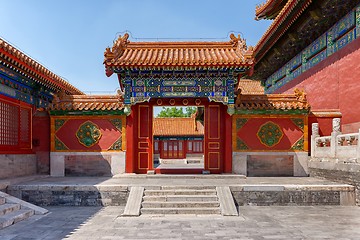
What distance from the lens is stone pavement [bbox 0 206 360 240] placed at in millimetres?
6324

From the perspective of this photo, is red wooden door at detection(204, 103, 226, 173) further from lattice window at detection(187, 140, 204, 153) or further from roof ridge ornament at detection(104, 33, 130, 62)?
lattice window at detection(187, 140, 204, 153)

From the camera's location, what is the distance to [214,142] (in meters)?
12.6

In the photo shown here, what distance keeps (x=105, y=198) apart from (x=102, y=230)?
104 inches

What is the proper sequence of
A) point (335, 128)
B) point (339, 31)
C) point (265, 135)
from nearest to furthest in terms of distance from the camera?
1. point (335, 128)
2. point (339, 31)
3. point (265, 135)

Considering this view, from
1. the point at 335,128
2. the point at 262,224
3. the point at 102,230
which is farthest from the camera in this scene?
the point at 335,128

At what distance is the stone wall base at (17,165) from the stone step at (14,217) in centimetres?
303

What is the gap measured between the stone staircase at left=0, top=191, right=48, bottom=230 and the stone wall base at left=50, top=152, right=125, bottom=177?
378cm

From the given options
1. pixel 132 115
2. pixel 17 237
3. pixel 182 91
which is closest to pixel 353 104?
pixel 182 91

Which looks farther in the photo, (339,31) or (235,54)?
(235,54)

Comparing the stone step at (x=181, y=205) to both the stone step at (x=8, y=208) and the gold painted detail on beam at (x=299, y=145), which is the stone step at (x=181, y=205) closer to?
the stone step at (x=8, y=208)

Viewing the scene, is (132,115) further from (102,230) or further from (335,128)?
(335,128)

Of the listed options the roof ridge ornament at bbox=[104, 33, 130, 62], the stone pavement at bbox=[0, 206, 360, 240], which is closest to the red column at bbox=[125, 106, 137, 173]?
the roof ridge ornament at bbox=[104, 33, 130, 62]

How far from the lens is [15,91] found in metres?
11.4

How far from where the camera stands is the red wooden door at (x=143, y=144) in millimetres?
12555
